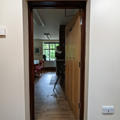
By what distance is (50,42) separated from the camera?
10.2 meters

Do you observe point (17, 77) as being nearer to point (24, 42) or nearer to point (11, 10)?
point (24, 42)

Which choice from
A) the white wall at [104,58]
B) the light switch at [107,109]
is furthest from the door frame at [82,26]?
the light switch at [107,109]

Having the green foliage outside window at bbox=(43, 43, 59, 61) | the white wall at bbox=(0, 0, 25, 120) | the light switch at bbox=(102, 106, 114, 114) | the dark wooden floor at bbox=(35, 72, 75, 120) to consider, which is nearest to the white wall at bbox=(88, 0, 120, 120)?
the light switch at bbox=(102, 106, 114, 114)

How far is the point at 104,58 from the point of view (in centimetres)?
187

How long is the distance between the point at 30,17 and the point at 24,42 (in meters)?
0.53

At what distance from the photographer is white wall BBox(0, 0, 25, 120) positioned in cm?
180

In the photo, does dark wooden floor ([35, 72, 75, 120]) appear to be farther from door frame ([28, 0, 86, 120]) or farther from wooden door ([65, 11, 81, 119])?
door frame ([28, 0, 86, 120])

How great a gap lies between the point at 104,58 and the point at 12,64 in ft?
4.42

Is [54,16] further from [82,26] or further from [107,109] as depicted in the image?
[107,109]

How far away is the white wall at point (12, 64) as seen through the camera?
→ 180cm

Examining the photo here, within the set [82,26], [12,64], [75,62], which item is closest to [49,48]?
[75,62]

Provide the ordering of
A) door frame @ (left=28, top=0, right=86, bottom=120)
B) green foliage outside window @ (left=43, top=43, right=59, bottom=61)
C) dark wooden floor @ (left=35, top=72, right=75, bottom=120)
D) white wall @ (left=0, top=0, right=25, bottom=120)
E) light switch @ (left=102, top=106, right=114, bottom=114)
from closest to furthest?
white wall @ (left=0, top=0, right=25, bottom=120)
light switch @ (left=102, top=106, right=114, bottom=114)
door frame @ (left=28, top=0, right=86, bottom=120)
dark wooden floor @ (left=35, top=72, right=75, bottom=120)
green foliage outside window @ (left=43, top=43, right=59, bottom=61)

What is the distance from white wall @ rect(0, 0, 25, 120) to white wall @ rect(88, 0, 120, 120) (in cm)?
102

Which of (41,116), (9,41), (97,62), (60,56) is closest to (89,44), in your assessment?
(97,62)
